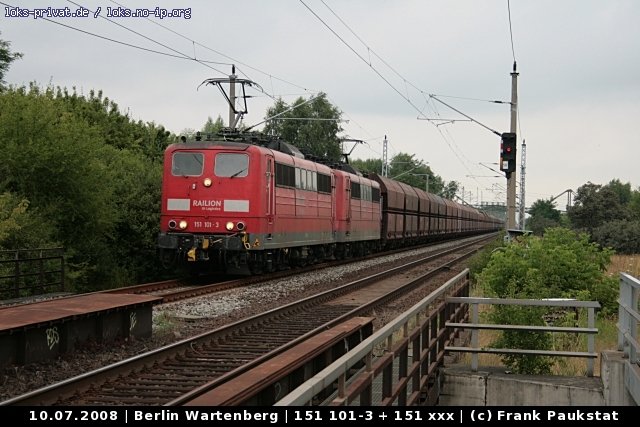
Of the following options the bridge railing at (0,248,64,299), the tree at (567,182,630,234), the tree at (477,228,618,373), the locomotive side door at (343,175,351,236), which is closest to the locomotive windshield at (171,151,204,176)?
the bridge railing at (0,248,64,299)

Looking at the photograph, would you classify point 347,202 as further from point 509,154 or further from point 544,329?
point 544,329

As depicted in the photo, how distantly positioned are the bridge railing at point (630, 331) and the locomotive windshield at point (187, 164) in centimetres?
1312

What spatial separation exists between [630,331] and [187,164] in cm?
1394

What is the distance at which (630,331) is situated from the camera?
8.87 metres

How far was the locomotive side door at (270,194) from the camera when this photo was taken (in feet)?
67.6

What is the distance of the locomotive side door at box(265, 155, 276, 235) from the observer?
2061 centimetres

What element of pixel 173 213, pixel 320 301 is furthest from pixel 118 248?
pixel 320 301

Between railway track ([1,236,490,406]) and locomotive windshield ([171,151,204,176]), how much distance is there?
238 inches

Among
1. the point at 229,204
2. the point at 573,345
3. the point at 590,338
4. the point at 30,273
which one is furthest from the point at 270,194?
the point at 590,338

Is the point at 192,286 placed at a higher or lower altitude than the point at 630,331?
lower

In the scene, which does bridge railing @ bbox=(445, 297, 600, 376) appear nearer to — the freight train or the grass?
the grass

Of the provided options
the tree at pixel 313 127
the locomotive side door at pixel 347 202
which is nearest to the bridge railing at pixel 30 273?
the locomotive side door at pixel 347 202

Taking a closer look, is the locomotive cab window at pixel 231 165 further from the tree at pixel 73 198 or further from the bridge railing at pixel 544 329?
the bridge railing at pixel 544 329
